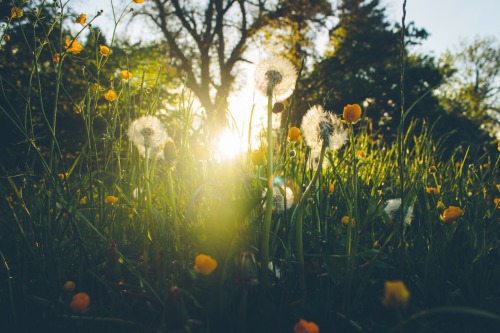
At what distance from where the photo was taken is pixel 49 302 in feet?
2.61

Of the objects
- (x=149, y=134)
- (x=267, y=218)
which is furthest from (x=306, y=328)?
(x=149, y=134)

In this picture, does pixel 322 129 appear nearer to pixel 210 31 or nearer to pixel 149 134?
pixel 149 134

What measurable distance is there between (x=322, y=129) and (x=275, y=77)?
0.62ft

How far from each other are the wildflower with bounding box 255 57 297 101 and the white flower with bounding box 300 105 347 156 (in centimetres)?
10

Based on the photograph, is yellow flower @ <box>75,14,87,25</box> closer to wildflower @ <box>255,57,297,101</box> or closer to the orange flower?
wildflower @ <box>255,57,297,101</box>

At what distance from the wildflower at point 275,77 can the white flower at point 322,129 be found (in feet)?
0.33

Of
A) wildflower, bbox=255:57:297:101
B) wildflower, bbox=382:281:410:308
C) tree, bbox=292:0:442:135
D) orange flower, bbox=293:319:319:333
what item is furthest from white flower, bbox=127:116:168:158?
tree, bbox=292:0:442:135

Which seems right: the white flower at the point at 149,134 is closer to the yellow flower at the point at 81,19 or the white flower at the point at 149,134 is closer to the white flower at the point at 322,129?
the white flower at the point at 322,129

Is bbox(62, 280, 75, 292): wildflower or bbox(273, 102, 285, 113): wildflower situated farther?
bbox(273, 102, 285, 113): wildflower

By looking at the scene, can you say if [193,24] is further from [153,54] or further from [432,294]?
[432,294]

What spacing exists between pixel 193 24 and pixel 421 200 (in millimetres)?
17939

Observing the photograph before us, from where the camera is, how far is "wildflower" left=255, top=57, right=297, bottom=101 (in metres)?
0.94

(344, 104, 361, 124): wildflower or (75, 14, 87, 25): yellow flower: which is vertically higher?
(75, 14, 87, 25): yellow flower

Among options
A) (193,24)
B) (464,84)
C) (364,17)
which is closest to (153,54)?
(193,24)
